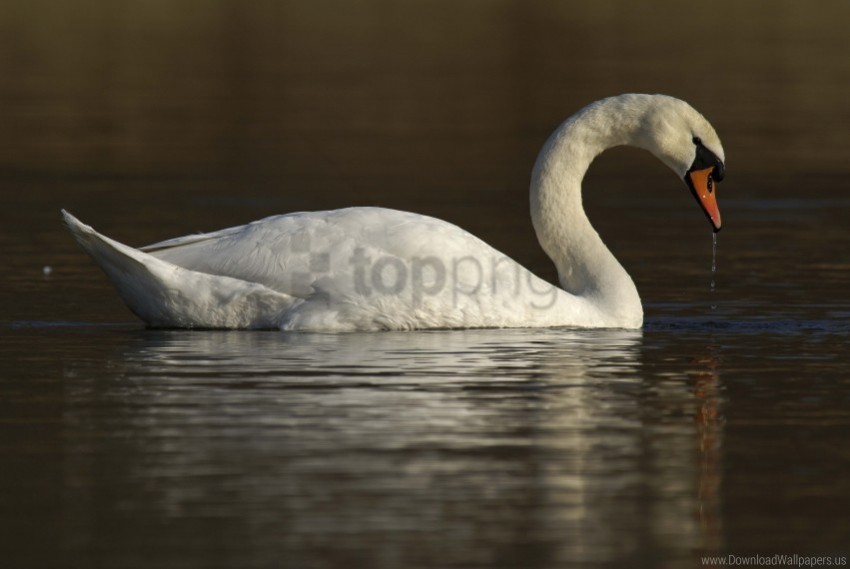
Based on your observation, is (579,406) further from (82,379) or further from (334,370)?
(82,379)

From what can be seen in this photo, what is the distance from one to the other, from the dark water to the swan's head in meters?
0.86

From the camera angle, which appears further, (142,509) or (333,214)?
(333,214)

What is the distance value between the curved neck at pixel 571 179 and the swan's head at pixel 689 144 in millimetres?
177

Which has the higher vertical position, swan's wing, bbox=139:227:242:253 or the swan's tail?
swan's wing, bbox=139:227:242:253

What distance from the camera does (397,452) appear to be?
28.3ft

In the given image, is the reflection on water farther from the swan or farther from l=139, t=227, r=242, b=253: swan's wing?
l=139, t=227, r=242, b=253: swan's wing

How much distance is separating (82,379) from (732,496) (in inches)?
160

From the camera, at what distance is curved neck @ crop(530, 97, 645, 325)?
13375mm

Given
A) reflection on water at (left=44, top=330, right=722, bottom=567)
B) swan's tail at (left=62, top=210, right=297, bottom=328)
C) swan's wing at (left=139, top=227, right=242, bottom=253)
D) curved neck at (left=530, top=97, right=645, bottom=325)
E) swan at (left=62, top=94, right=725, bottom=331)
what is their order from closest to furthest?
reflection on water at (left=44, top=330, right=722, bottom=567), swan's tail at (left=62, top=210, right=297, bottom=328), swan at (left=62, top=94, right=725, bottom=331), swan's wing at (left=139, top=227, right=242, bottom=253), curved neck at (left=530, top=97, right=645, bottom=325)

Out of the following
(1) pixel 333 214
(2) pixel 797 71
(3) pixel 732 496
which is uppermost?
(2) pixel 797 71

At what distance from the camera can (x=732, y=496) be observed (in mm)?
7945

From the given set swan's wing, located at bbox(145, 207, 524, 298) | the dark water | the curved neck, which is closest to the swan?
swan's wing, located at bbox(145, 207, 524, 298)

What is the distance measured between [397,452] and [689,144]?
5482 millimetres

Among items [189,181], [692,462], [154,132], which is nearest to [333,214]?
[692,462]
